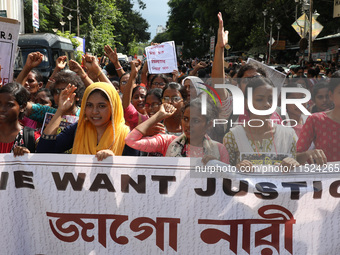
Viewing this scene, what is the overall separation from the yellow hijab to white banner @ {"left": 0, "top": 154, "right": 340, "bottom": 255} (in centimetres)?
25

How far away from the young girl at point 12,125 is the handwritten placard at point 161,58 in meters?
3.63

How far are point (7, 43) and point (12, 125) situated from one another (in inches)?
55.5

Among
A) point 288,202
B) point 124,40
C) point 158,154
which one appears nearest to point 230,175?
point 288,202

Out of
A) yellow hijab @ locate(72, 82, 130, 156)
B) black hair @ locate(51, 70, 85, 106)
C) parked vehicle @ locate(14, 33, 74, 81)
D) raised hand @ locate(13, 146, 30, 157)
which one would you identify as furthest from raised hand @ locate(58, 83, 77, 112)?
parked vehicle @ locate(14, 33, 74, 81)

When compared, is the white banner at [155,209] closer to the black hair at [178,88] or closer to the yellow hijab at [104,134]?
the yellow hijab at [104,134]

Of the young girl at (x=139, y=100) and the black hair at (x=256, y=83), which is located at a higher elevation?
the black hair at (x=256, y=83)

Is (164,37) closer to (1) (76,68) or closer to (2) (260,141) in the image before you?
(1) (76,68)

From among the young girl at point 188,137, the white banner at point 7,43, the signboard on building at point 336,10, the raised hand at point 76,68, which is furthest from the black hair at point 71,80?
the signboard on building at point 336,10

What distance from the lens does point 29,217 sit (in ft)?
9.45

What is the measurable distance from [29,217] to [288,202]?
1.61 m

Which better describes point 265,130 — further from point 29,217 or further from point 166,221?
point 29,217

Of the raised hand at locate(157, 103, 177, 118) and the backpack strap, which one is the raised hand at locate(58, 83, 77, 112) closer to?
the backpack strap

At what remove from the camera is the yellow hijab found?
10.2 ft

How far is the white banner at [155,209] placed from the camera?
2727 mm
